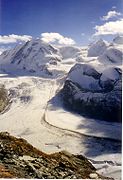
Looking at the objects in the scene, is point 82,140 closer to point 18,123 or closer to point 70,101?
point 18,123

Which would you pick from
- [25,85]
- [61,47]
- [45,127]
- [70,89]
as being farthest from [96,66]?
[61,47]

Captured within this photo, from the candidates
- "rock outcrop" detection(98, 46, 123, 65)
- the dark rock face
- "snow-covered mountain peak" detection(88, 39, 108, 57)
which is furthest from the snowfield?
"snow-covered mountain peak" detection(88, 39, 108, 57)

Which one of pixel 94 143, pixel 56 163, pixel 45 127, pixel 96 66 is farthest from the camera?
pixel 96 66

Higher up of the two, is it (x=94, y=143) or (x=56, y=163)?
Result: (x=56, y=163)

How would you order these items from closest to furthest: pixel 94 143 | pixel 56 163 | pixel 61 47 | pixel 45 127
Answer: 1. pixel 56 163
2. pixel 94 143
3. pixel 45 127
4. pixel 61 47

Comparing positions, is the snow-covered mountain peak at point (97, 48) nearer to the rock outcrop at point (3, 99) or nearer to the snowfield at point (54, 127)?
the snowfield at point (54, 127)

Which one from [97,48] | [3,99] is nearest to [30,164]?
[3,99]

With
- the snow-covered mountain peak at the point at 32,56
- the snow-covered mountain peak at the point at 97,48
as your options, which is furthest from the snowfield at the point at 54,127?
the snow-covered mountain peak at the point at 32,56
